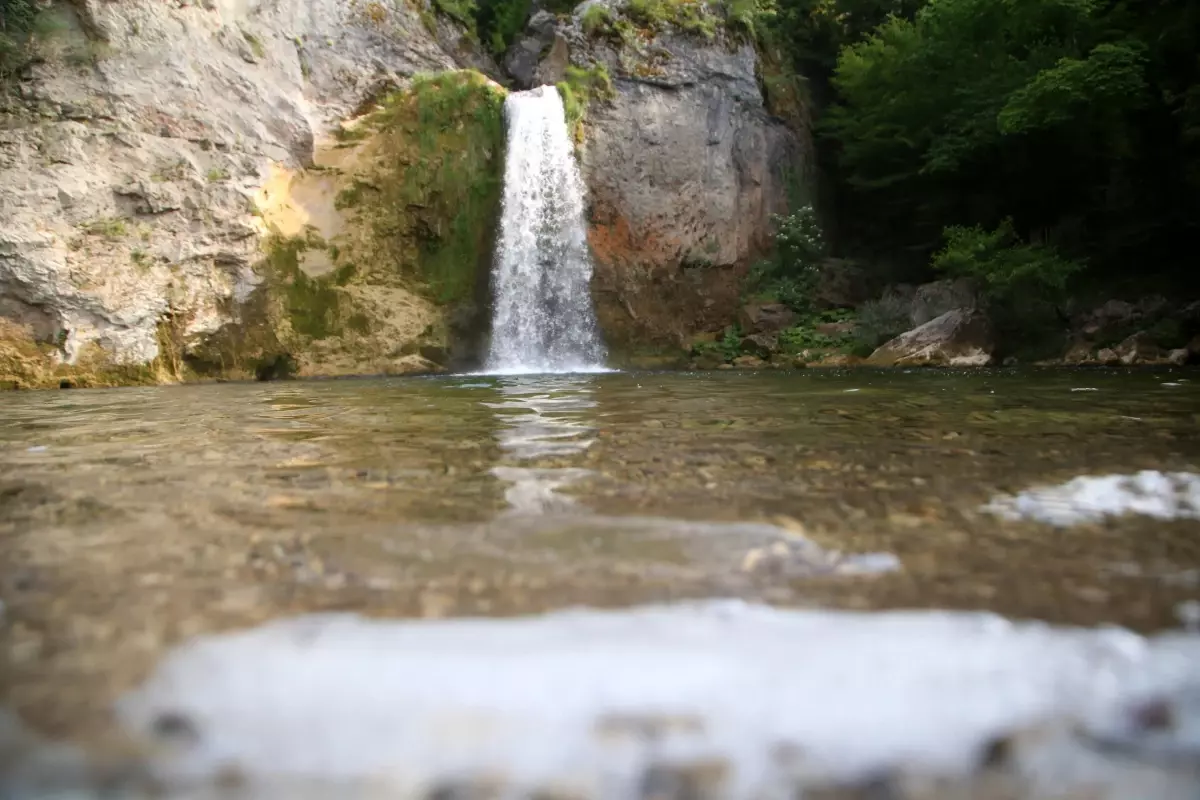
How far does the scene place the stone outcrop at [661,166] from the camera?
567 inches

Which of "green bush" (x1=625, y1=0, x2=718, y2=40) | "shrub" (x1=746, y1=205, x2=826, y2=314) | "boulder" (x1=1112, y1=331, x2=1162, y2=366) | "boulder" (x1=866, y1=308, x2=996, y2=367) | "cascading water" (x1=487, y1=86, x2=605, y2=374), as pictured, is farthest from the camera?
"shrub" (x1=746, y1=205, x2=826, y2=314)

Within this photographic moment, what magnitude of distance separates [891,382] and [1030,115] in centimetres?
620

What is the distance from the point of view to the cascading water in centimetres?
1347

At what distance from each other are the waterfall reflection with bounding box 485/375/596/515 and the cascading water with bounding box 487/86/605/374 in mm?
7608

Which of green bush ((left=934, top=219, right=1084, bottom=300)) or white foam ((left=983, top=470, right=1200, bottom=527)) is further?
green bush ((left=934, top=219, right=1084, bottom=300))

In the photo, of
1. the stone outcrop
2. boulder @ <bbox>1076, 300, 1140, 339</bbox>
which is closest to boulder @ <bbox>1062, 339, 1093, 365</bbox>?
boulder @ <bbox>1076, 300, 1140, 339</bbox>

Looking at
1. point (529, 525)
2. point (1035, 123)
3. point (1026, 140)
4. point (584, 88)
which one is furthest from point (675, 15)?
point (529, 525)

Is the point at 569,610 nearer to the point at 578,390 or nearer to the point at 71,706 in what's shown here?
the point at 71,706

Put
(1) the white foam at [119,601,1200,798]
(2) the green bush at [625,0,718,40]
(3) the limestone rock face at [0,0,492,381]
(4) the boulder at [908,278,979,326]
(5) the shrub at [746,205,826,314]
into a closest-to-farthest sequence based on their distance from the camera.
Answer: (1) the white foam at [119,601,1200,798], (3) the limestone rock face at [0,0,492,381], (4) the boulder at [908,278,979,326], (2) the green bush at [625,0,718,40], (5) the shrub at [746,205,826,314]

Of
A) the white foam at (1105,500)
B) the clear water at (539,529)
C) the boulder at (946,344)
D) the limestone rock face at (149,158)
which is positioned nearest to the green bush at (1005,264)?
the boulder at (946,344)

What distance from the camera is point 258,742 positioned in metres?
0.99

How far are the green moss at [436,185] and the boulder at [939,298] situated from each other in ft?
25.2

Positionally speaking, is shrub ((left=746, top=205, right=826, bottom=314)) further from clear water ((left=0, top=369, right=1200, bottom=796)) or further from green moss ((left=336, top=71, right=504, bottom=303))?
clear water ((left=0, top=369, right=1200, bottom=796))

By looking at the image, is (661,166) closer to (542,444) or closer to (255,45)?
(255,45)
